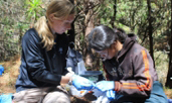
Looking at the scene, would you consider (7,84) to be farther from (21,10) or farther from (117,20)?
(117,20)

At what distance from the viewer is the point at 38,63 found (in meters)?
1.74

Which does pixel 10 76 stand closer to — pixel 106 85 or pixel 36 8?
pixel 36 8

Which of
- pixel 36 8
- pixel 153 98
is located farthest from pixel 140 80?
pixel 36 8

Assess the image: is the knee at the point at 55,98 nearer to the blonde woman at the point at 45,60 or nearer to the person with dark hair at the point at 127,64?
the blonde woman at the point at 45,60

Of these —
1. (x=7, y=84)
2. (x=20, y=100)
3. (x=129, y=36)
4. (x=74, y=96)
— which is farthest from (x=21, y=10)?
(x=129, y=36)

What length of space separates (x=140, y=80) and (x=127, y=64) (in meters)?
0.20

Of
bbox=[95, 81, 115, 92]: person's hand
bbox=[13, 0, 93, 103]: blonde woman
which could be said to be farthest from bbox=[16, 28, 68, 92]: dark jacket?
bbox=[95, 81, 115, 92]: person's hand

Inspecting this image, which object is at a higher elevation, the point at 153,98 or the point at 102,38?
the point at 102,38

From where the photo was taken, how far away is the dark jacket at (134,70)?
158 centimetres

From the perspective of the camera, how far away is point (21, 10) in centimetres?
422

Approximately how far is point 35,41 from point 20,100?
635 millimetres

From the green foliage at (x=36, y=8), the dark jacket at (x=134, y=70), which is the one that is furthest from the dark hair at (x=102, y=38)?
the green foliage at (x=36, y=8)

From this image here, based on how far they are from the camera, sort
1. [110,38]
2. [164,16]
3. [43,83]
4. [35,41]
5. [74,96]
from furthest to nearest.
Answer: [164,16]
[74,96]
[43,83]
[35,41]
[110,38]

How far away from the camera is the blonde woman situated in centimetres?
173
